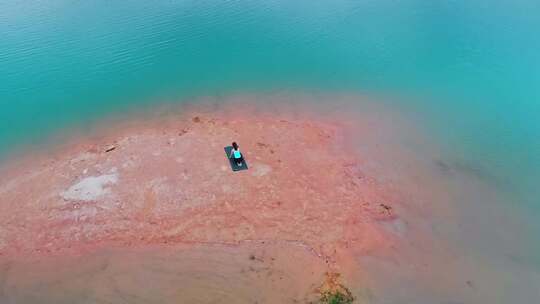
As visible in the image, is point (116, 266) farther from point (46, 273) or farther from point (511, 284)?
point (511, 284)

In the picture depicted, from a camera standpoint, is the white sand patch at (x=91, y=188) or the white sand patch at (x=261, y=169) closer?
the white sand patch at (x=91, y=188)

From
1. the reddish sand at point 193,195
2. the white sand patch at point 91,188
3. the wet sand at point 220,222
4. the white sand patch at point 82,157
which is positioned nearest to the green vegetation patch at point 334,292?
the wet sand at point 220,222

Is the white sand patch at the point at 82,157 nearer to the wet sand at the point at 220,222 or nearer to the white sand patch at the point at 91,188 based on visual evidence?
the wet sand at the point at 220,222

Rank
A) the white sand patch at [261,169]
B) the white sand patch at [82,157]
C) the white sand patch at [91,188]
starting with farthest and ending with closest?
the white sand patch at [82,157]
the white sand patch at [261,169]
the white sand patch at [91,188]

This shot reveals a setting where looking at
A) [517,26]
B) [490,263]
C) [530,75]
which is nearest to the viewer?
[490,263]

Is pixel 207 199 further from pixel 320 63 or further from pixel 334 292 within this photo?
pixel 320 63

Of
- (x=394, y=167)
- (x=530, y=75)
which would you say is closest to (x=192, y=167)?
(x=394, y=167)

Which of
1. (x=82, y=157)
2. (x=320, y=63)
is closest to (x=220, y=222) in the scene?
(x=82, y=157)
